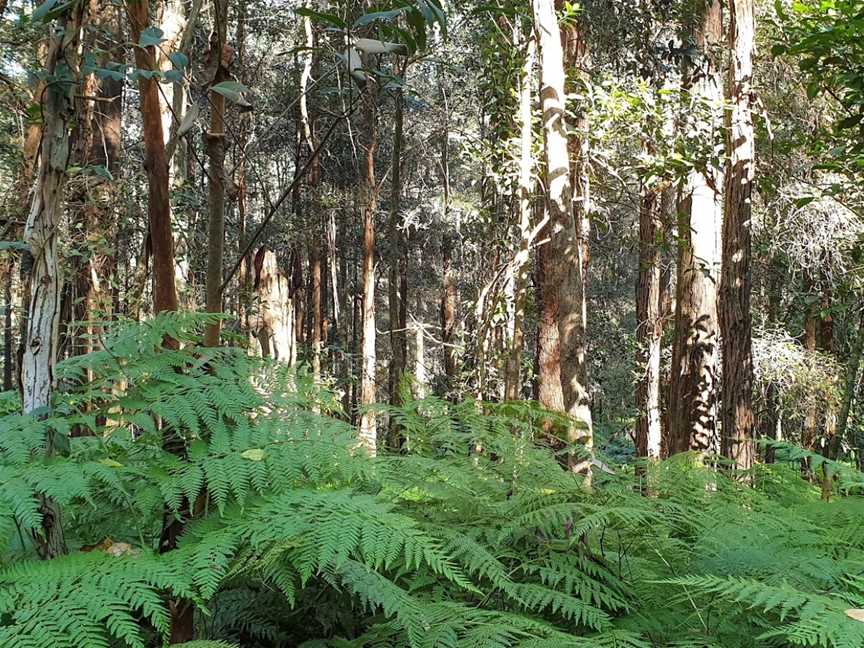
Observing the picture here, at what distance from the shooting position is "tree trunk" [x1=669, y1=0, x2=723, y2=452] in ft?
23.5

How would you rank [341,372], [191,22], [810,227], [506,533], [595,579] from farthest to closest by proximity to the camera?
[341,372] < [810,227] < [191,22] < [595,579] < [506,533]

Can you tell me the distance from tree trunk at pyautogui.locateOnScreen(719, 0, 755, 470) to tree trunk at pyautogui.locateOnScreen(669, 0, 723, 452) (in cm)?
64

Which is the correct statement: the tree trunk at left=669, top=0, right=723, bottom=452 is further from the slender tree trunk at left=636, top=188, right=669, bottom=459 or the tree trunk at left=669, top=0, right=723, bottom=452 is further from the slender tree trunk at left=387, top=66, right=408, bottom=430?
the slender tree trunk at left=387, top=66, right=408, bottom=430

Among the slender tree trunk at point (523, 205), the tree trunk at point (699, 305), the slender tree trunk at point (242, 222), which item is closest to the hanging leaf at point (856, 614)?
the slender tree trunk at point (242, 222)

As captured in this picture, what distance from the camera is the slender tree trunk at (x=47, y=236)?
1735mm

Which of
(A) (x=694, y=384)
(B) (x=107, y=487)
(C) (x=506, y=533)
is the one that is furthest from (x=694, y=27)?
(B) (x=107, y=487)

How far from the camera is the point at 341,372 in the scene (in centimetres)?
2109

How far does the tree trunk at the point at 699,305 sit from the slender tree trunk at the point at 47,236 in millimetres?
6344

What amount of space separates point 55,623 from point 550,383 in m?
Answer: 7.12

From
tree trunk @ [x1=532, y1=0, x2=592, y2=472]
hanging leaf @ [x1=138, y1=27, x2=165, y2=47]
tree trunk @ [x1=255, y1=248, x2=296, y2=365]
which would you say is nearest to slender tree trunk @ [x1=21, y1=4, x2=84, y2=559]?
hanging leaf @ [x1=138, y1=27, x2=165, y2=47]

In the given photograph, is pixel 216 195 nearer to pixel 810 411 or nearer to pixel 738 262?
pixel 738 262

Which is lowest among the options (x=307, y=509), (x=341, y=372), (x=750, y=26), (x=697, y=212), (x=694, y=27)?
(x=341, y=372)

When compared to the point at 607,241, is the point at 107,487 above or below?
below

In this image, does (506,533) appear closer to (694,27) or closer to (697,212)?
(697,212)
